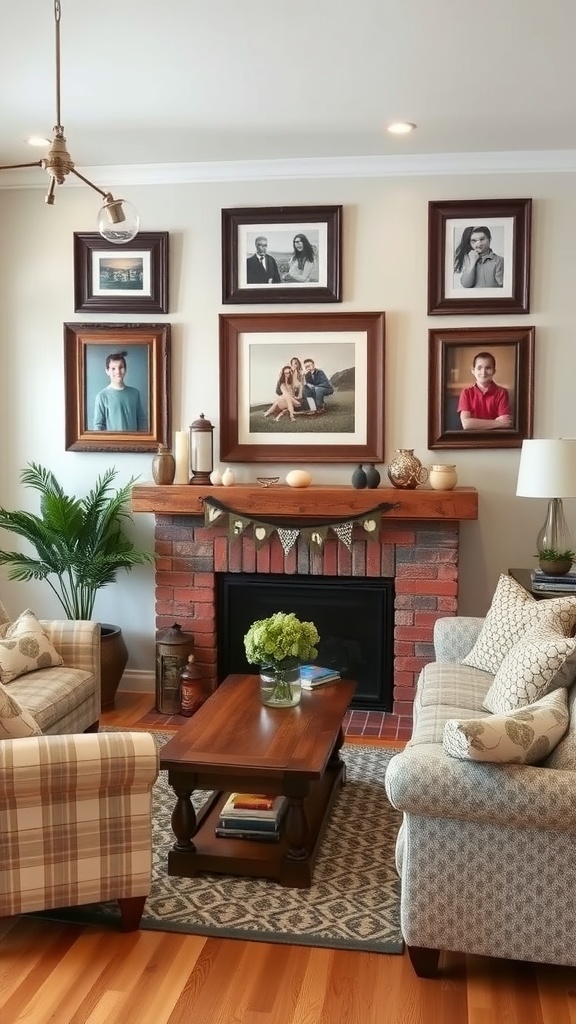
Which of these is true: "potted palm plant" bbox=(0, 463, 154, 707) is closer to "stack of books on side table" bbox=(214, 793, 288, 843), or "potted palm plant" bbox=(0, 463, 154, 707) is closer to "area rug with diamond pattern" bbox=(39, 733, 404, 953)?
"area rug with diamond pattern" bbox=(39, 733, 404, 953)

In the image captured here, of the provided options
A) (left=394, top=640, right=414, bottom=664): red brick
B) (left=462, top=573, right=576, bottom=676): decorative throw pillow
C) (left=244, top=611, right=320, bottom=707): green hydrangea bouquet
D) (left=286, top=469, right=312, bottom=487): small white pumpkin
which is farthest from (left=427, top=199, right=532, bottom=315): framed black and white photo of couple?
(left=244, top=611, right=320, bottom=707): green hydrangea bouquet

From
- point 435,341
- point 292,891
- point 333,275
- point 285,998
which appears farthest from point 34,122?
point 285,998

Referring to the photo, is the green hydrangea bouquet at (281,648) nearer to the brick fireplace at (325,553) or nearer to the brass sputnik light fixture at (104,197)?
the brick fireplace at (325,553)

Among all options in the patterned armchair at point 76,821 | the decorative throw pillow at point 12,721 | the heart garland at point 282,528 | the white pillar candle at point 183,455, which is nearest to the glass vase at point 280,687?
the patterned armchair at point 76,821

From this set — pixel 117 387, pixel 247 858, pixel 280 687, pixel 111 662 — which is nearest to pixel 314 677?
pixel 280 687

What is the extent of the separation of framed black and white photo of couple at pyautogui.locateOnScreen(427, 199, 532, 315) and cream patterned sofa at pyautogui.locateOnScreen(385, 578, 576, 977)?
2679 mm

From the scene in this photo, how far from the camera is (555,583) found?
4.18 metres

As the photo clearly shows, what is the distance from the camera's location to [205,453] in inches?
187

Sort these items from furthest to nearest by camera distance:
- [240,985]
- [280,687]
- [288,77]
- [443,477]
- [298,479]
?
[298,479] < [443,477] < [288,77] < [280,687] < [240,985]

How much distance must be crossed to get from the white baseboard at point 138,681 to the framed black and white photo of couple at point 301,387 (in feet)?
4.20

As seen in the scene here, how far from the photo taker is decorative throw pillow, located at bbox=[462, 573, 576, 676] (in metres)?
3.40

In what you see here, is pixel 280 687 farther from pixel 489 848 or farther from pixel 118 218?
pixel 118 218

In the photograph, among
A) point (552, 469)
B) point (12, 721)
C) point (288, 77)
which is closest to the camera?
point (12, 721)

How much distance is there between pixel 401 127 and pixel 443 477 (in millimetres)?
1614
